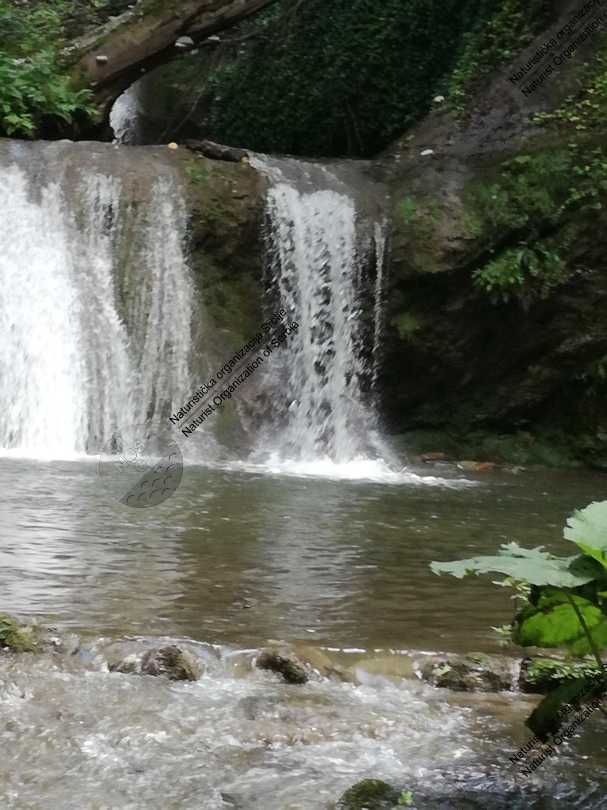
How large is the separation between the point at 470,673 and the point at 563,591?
120cm

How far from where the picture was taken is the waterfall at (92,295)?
37.1 ft

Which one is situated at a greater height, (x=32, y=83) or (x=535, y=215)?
(x=32, y=83)

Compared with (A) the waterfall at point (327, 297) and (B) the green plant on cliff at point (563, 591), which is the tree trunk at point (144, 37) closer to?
(A) the waterfall at point (327, 297)

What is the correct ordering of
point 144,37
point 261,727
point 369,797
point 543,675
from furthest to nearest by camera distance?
point 144,37, point 543,675, point 261,727, point 369,797

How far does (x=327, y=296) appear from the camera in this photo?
12703mm

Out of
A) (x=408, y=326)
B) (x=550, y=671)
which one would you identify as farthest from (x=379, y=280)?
(x=550, y=671)

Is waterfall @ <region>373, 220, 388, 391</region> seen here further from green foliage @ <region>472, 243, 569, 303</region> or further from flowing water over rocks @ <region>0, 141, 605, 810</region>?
green foliage @ <region>472, 243, 569, 303</region>

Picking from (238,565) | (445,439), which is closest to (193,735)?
(238,565)

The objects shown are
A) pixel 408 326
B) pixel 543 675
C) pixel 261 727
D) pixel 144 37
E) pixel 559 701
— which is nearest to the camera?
pixel 559 701

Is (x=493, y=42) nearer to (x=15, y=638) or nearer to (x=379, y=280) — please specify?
(x=379, y=280)

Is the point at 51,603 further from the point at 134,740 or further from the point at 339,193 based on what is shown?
the point at 339,193

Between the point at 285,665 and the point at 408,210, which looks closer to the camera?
the point at 285,665

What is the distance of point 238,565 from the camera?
577cm

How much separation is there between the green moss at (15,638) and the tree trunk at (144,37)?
10810 millimetres
